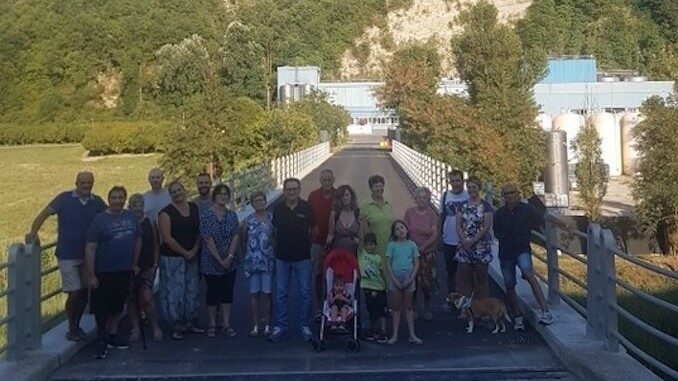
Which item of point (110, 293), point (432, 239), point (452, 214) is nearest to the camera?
point (110, 293)

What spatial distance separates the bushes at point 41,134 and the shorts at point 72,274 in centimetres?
8897

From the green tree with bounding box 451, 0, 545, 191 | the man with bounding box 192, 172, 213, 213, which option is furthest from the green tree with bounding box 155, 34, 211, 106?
the man with bounding box 192, 172, 213, 213

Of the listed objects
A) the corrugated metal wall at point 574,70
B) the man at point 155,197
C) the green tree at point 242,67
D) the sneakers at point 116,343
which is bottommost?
the sneakers at point 116,343

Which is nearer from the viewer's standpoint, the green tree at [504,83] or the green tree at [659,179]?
the green tree at [504,83]

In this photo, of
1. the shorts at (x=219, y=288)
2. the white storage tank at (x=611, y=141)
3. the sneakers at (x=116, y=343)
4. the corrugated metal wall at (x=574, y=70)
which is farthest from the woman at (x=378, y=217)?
the corrugated metal wall at (x=574, y=70)

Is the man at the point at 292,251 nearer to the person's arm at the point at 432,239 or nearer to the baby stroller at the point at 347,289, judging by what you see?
the baby stroller at the point at 347,289

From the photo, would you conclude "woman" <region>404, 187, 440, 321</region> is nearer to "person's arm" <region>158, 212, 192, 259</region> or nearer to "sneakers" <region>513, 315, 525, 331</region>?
"sneakers" <region>513, 315, 525, 331</region>

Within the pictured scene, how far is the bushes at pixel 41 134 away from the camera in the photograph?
9556cm

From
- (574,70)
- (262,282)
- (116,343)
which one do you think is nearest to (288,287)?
(262,282)

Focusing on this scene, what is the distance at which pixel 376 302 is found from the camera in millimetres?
9664

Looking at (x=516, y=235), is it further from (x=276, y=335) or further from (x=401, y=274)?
(x=276, y=335)

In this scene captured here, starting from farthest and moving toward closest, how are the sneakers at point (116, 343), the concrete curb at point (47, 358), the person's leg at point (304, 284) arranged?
the person's leg at point (304, 284) → the sneakers at point (116, 343) → the concrete curb at point (47, 358)

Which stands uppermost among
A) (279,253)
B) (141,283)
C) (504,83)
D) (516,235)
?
(504,83)

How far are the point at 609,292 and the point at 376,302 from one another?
2284 mm
